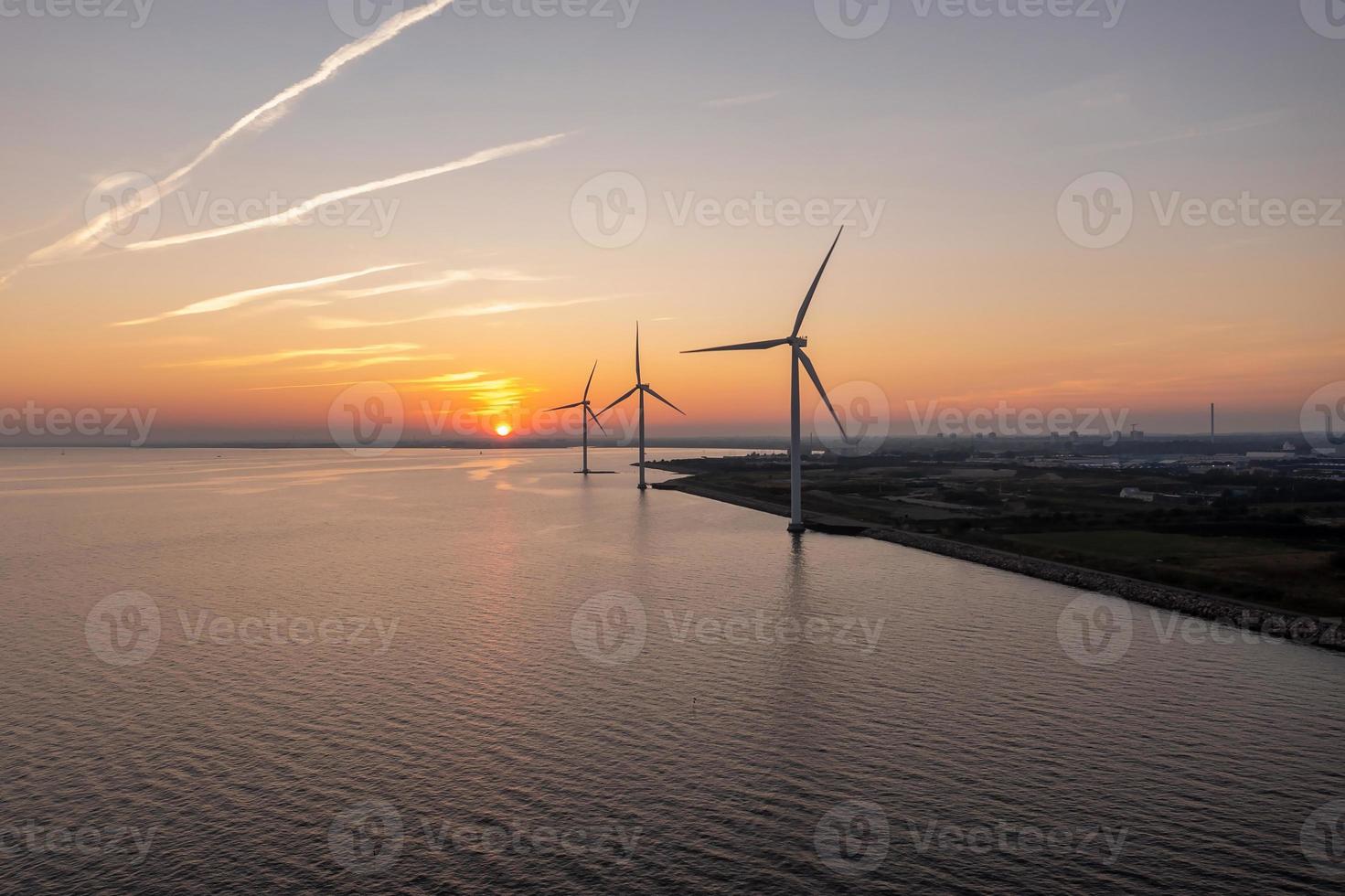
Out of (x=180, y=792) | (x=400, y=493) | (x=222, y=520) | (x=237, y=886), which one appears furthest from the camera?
(x=400, y=493)

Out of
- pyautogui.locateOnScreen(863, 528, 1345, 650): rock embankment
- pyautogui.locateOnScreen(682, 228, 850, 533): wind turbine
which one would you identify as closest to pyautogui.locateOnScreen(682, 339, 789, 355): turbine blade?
pyautogui.locateOnScreen(682, 228, 850, 533): wind turbine

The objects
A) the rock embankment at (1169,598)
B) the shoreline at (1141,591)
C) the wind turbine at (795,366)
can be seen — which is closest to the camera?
the rock embankment at (1169,598)

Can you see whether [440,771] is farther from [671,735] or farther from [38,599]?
[38,599]

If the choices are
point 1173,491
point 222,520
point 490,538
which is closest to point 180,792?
point 490,538

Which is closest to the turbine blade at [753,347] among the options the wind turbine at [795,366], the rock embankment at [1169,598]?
the wind turbine at [795,366]

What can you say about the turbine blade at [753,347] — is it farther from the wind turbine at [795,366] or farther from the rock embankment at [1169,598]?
the rock embankment at [1169,598]

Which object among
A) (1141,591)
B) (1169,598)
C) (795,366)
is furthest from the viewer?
(795,366)

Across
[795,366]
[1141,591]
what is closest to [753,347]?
[795,366]

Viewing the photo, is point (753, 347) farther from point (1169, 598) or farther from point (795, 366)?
point (1169, 598)

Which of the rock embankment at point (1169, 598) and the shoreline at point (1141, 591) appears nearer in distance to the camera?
the rock embankment at point (1169, 598)
